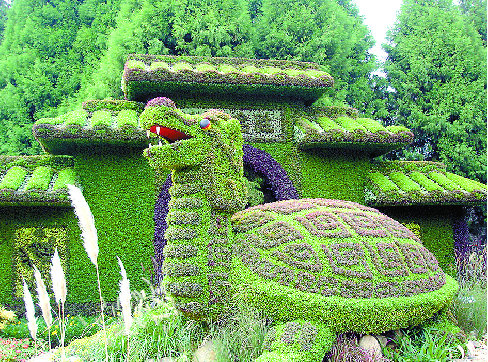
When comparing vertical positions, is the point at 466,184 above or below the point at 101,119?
below

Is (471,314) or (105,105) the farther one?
(105,105)

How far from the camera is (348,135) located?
773cm

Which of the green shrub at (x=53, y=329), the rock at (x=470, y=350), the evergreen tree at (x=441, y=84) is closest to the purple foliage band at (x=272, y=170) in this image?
the green shrub at (x=53, y=329)

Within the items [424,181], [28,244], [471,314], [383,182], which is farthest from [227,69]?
[471,314]

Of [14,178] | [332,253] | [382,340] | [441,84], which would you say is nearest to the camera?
[332,253]

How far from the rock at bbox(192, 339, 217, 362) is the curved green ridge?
60 centimetres

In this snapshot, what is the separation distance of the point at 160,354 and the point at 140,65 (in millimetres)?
5677

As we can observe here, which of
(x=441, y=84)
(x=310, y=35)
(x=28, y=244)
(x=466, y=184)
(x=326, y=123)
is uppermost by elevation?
(x=310, y=35)

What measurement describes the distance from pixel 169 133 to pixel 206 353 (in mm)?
2231

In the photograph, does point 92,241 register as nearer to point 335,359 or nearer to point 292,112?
point 335,359

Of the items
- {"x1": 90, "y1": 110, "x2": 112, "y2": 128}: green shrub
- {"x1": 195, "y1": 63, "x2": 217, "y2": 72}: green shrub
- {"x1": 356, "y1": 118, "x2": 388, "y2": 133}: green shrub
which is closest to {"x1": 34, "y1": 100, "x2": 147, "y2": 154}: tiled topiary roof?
{"x1": 90, "y1": 110, "x2": 112, "y2": 128}: green shrub

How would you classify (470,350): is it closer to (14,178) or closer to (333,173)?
(333,173)

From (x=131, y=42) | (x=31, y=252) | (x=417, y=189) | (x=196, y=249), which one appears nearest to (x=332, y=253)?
(x=196, y=249)

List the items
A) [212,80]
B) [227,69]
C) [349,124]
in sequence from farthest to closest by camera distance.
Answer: [349,124]
[227,69]
[212,80]
